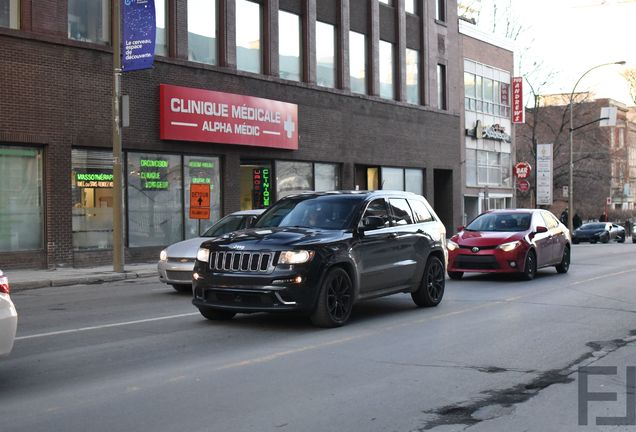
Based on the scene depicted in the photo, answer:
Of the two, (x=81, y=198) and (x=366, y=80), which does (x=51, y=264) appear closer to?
(x=81, y=198)

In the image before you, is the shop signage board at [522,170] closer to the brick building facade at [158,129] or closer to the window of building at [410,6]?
the brick building facade at [158,129]

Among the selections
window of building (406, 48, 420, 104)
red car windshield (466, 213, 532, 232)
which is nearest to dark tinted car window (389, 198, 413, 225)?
red car windshield (466, 213, 532, 232)

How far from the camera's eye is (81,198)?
69.7ft

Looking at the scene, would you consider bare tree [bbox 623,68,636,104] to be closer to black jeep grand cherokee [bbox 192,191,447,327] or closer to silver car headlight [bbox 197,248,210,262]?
black jeep grand cherokee [bbox 192,191,447,327]

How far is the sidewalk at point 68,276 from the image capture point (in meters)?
16.7

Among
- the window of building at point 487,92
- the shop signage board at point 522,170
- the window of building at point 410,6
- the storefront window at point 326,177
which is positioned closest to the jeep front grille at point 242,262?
the storefront window at point 326,177

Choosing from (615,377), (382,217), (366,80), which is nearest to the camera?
(615,377)

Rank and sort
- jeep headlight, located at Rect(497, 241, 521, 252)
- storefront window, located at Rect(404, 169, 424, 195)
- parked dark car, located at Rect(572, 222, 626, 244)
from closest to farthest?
jeep headlight, located at Rect(497, 241, 521, 252)
storefront window, located at Rect(404, 169, 424, 195)
parked dark car, located at Rect(572, 222, 626, 244)

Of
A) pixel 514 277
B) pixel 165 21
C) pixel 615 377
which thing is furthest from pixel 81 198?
pixel 615 377

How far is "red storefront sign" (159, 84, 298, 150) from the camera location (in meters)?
23.2

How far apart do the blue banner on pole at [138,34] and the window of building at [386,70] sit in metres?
16.2

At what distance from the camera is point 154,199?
23406 millimetres

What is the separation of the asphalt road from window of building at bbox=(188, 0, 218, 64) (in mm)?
13821

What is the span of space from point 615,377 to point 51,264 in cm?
1643
